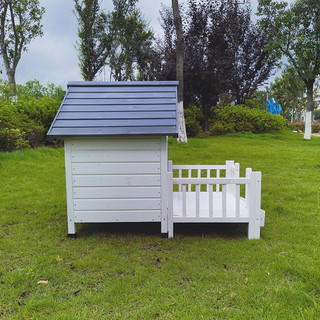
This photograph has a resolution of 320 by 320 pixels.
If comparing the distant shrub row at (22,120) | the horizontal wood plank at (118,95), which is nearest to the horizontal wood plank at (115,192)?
the horizontal wood plank at (118,95)

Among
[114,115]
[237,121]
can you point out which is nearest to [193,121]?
[237,121]

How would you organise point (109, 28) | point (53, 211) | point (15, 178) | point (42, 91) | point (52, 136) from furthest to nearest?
point (109, 28), point (42, 91), point (15, 178), point (53, 211), point (52, 136)

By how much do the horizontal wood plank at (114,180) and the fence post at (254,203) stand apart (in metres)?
1.39

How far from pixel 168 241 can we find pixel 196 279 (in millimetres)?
1107

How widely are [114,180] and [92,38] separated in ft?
72.3

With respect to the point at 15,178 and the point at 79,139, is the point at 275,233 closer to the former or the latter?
the point at 79,139

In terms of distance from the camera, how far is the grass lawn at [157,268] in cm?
270

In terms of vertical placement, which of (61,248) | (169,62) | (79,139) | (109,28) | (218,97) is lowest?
(61,248)

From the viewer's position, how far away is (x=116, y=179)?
4238 mm

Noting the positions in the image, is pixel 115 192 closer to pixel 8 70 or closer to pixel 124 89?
pixel 124 89

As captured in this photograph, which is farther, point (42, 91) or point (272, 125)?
point (272, 125)

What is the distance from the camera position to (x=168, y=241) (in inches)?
167

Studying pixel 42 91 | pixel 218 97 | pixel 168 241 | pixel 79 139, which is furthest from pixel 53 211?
pixel 218 97

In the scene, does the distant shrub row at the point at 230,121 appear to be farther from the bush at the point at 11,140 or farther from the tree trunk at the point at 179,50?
the bush at the point at 11,140
